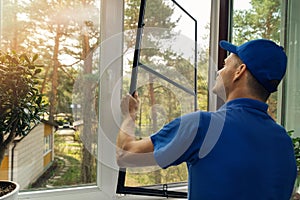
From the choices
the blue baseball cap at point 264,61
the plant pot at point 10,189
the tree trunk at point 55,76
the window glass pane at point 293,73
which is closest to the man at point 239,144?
the blue baseball cap at point 264,61

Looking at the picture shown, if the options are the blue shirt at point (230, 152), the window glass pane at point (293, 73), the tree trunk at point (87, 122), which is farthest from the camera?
the window glass pane at point (293, 73)

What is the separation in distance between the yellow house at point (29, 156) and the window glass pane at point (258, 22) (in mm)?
1091

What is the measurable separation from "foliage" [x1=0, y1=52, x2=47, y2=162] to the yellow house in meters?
0.12

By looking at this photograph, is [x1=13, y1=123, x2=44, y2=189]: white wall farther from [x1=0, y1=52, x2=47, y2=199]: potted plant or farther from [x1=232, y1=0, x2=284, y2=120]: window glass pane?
[x1=232, y1=0, x2=284, y2=120]: window glass pane

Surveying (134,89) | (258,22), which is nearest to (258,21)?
(258,22)

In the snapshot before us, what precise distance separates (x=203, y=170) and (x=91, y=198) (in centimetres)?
75

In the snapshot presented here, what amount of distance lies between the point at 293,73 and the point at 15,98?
1.30m

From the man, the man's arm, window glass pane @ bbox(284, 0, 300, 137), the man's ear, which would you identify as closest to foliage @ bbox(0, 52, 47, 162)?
the man's arm

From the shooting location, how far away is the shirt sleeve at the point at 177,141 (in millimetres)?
875

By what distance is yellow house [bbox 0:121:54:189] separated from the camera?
137 centimetres

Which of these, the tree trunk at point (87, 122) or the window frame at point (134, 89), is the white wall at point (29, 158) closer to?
the tree trunk at point (87, 122)

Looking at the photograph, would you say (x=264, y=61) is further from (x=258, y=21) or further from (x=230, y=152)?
(x=258, y=21)

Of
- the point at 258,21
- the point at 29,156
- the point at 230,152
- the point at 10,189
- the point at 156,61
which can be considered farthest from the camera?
the point at 258,21

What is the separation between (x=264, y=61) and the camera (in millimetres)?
933
